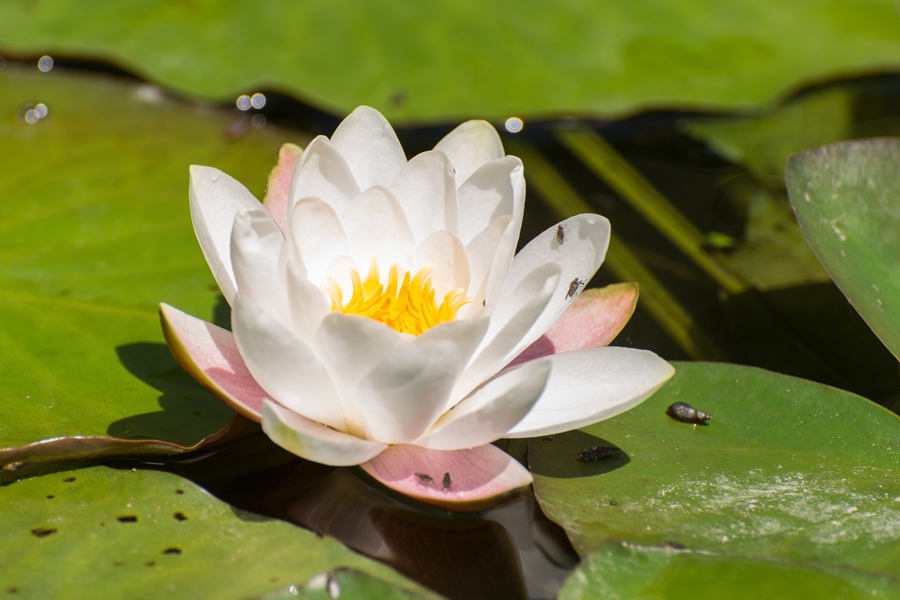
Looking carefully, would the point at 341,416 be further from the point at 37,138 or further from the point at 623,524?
the point at 37,138

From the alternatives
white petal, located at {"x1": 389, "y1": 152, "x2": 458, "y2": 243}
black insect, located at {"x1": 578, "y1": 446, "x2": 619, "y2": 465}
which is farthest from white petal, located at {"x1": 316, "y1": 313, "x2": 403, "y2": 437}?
black insect, located at {"x1": 578, "y1": 446, "x2": 619, "y2": 465}

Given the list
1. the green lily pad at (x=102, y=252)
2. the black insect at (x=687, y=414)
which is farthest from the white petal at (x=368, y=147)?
the black insect at (x=687, y=414)

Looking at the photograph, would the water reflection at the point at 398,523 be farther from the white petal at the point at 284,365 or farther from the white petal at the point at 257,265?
the white petal at the point at 257,265

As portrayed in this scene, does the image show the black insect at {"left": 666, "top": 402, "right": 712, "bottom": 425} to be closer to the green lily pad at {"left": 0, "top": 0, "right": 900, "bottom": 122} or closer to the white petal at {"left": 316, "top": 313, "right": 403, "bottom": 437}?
the white petal at {"left": 316, "top": 313, "right": 403, "bottom": 437}

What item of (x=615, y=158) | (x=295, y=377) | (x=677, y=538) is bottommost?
(x=677, y=538)

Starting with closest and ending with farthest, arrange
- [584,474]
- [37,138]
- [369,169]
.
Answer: [584,474]
[369,169]
[37,138]

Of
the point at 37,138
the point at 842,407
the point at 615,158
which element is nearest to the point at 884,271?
the point at 842,407
